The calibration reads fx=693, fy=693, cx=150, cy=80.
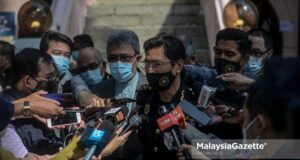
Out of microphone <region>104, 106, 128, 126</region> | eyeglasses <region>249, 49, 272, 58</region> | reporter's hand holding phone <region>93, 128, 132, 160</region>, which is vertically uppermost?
microphone <region>104, 106, 128, 126</region>

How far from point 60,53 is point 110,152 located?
9.24ft

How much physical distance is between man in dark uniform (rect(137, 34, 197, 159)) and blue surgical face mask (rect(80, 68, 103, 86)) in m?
1.94

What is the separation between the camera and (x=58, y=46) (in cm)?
670

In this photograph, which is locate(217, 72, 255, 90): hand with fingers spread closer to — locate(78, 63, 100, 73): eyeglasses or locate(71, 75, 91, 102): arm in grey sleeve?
locate(71, 75, 91, 102): arm in grey sleeve

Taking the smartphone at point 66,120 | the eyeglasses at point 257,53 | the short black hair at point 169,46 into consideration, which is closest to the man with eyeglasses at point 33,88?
the smartphone at point 66,120

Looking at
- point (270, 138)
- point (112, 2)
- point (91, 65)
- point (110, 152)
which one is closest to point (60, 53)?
point (91, 65)

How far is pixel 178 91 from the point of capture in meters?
4.30

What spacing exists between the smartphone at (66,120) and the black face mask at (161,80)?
0.58 m

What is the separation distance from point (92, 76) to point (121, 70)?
1.35m

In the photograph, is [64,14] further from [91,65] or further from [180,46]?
[180,46]

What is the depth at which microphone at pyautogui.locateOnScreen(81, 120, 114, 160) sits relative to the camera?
3434 mm

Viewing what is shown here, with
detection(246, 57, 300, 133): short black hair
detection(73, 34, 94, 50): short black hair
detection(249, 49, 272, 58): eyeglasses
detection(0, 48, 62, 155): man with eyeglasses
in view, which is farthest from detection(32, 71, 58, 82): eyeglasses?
detection(73, 34, 94, 50): short black hair

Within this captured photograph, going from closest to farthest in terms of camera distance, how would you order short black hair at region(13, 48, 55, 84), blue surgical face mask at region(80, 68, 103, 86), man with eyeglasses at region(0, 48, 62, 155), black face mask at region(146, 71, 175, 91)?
black face mask at region(146, 71, 175, 91) < man with eyeglasses at region(0, 48, 62, 155) < short black hair at region(13, 48, 55, 84) < blue surgical face mask at region(80, 68, 103, 86)

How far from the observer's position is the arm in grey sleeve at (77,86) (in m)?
5.51
